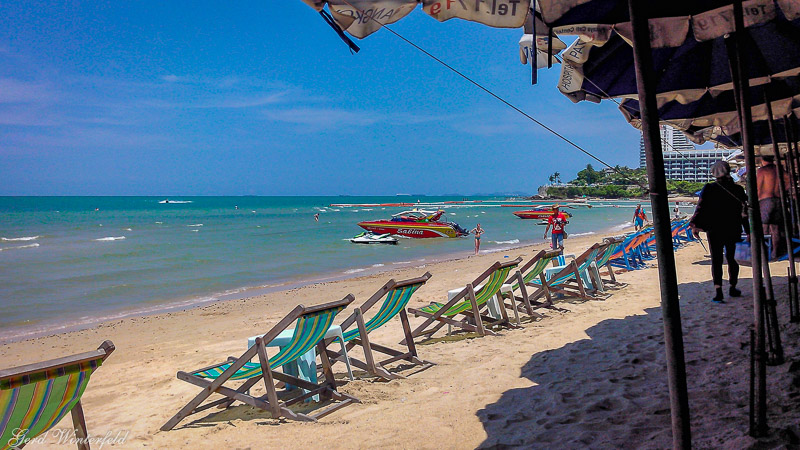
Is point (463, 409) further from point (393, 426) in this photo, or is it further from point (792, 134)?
point (792, 134)

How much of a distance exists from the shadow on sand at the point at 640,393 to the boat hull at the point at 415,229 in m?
23.4

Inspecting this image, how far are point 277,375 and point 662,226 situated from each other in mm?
3150

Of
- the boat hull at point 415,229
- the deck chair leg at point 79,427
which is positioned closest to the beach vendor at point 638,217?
the boat hull at point 415,229

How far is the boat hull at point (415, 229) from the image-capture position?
28.3 meters

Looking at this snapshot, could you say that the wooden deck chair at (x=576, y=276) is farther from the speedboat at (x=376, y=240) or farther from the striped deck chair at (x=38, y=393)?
the speedboat at (x=376, y=240)

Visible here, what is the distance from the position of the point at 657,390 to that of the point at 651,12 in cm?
233

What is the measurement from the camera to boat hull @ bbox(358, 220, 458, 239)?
92.9 ft

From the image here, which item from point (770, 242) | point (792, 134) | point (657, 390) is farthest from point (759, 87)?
point (657, 390)

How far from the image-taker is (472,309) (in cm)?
575

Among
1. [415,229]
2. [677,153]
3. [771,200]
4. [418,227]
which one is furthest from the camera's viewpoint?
[415,229]

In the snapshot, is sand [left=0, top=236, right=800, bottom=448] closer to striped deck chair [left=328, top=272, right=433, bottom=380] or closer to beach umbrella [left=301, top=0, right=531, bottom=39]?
striped deck chair [left=328, top=272, right=433, bottom=380]

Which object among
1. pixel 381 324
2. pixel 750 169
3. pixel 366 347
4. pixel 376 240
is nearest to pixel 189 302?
pixel 381 324

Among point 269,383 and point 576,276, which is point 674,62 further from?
point 269,383

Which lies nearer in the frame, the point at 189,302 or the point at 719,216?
the point at 719,216
